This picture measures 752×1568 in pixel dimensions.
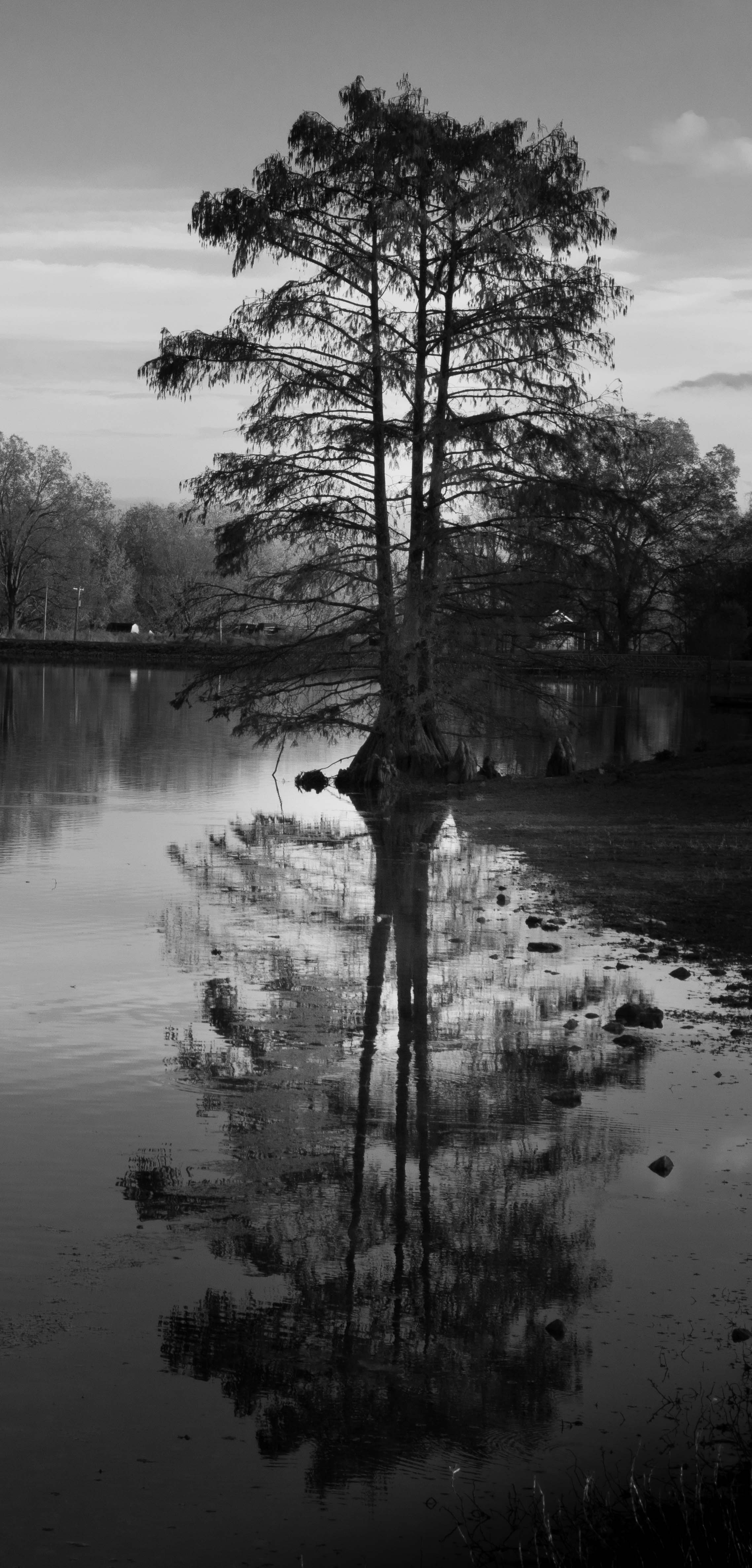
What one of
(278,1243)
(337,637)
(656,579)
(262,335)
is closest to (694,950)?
(278,1243)

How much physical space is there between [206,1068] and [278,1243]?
262cm

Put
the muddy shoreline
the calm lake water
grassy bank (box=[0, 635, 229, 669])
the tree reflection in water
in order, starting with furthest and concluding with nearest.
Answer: grassy bank (box=[0, 635, 229, 669])
the muddy shoreline
the tree reflection in water
the calm lake water

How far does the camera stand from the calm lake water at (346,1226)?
14.1 ft

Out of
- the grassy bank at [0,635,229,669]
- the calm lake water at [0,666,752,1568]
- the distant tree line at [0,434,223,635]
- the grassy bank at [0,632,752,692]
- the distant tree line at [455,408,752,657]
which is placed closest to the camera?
the calm lake water at [0,666,752,1568]

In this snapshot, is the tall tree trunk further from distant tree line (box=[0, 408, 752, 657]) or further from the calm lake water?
the calm lake water

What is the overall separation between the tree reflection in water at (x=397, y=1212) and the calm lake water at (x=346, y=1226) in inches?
0.7

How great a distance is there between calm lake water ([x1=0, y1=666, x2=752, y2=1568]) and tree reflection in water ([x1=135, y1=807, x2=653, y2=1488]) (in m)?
0.02

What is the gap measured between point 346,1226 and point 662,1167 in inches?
63.9

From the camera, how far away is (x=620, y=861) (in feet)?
53.0

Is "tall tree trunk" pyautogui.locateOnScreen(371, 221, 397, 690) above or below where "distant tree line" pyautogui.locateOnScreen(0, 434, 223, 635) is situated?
below

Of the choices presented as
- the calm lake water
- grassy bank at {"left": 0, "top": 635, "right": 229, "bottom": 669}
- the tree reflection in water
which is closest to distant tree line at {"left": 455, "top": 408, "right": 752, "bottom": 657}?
the calm lake water

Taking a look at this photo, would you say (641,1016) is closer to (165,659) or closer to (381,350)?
(381,350)

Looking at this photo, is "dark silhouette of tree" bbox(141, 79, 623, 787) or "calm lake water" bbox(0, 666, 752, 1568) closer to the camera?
"calm lake water" bbox(0, 666, 752, 1568)

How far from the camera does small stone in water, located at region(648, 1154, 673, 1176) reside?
22.0ft
